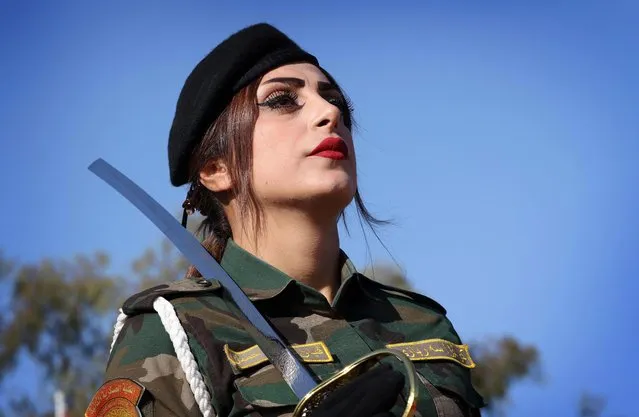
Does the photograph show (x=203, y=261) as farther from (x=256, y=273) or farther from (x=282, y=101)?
(x=282, y=101)

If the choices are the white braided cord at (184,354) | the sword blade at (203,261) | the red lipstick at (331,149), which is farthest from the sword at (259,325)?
the red lipstick at (331,149)

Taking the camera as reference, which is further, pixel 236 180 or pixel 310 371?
pixel 236 180

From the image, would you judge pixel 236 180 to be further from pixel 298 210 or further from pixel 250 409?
pixel 250 409

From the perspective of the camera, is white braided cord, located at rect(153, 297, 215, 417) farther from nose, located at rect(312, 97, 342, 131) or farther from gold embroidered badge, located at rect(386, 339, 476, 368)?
nose, located at rect(312, 97, 342, 131)

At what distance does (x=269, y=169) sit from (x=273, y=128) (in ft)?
0.48

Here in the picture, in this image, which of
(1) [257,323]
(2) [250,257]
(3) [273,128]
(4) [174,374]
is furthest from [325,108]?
(4) [174,374]

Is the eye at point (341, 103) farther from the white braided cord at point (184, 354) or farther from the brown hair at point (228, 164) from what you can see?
the white braided cord at point (184, 354)

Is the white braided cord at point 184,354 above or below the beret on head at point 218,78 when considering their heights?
below

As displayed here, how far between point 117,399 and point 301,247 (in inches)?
31.2

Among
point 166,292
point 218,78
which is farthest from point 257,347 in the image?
point 218,78

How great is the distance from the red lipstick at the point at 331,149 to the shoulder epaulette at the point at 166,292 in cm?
51

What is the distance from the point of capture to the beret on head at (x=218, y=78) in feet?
12.3

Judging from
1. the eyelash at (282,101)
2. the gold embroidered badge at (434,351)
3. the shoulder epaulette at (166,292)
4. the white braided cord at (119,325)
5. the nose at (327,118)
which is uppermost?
the eyelash at (282,101)

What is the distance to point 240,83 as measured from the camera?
3750 millimetres
